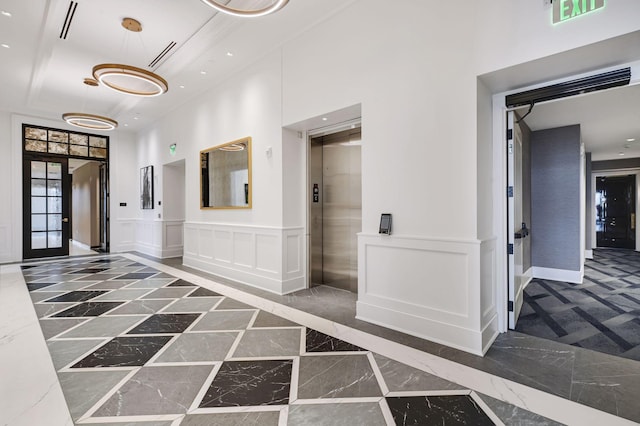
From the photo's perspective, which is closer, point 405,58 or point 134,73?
point 405,58

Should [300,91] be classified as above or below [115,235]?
above

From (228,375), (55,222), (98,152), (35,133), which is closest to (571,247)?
(228,375)

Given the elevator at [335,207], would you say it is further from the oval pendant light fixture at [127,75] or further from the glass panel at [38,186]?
the glass panel at [38,186]

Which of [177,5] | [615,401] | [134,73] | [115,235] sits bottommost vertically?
[615,401]

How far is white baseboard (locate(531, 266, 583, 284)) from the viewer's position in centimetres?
512

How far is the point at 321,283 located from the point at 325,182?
1699 millimetres

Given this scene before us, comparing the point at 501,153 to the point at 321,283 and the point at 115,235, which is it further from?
the point at 115,235

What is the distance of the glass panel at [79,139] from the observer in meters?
8.52

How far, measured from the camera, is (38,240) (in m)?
7.96

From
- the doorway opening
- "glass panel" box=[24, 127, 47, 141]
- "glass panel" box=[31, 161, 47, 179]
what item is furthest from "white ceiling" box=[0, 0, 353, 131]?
the doorway opening

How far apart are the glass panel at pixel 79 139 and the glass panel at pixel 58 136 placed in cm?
13

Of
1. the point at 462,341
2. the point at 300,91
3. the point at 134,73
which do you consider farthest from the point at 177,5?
the point at 462,341

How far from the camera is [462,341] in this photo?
273 centimetres

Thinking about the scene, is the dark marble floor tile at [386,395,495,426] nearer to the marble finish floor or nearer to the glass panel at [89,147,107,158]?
the marble finish floor
